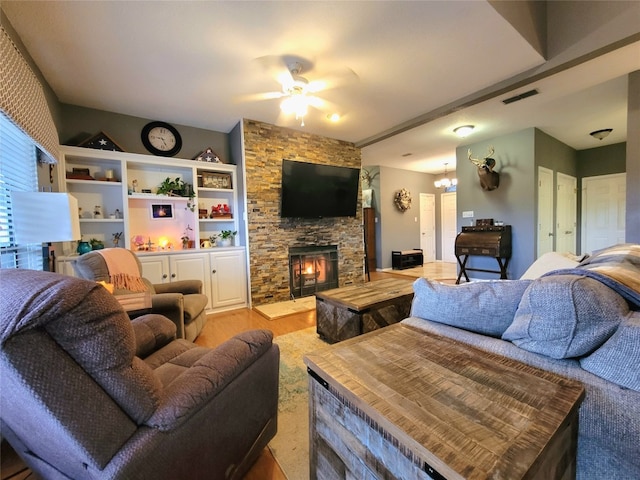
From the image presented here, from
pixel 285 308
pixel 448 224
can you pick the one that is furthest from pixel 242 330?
pixel 448 224

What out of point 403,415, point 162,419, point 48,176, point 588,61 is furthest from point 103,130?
point 588,61

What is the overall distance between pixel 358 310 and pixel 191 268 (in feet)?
7.59

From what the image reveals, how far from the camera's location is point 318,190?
4.13 metres

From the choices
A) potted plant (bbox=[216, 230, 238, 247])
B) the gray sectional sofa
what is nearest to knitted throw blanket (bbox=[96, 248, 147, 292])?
potted plant (bbox=[216, 230, 238, 247])

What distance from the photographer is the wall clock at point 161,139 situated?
345 cm

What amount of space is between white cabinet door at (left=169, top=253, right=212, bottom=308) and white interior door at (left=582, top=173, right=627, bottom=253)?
7.14 metres

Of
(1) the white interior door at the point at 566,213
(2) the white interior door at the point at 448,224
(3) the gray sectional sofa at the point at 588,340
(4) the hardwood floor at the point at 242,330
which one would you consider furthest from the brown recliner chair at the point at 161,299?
(2) the white interior door at the point at 448,224

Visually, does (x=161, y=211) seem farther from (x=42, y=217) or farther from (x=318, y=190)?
(x=318, y=190)

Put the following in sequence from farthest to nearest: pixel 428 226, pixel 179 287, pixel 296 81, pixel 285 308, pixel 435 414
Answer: pixel 428 226 < pixel 285 308 < pixel 179 287 < pixel 296 81 < pixel 435 414

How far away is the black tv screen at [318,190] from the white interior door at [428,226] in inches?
141

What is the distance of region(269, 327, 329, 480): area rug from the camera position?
1.26 metres

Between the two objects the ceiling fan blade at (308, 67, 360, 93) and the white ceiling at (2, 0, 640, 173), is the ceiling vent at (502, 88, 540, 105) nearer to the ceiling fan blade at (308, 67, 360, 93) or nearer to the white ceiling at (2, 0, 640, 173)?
the white ceiling at (2, 0, 640, 173)

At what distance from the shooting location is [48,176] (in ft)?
8.18

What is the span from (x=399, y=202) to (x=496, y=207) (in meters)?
2.42
